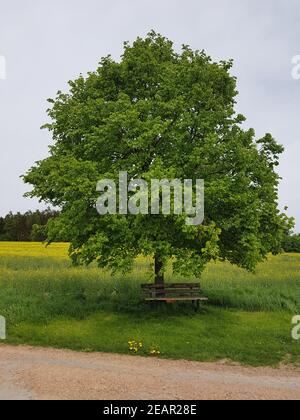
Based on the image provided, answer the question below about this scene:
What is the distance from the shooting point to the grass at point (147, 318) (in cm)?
1720

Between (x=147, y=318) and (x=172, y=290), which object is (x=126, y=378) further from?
(x=172, y=290)

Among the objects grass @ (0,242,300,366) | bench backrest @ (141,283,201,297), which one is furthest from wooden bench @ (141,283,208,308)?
grass @ (0,242,300,366)

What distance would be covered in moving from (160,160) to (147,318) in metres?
6.93

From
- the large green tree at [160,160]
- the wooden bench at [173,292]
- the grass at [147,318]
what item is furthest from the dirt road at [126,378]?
the wooden bench at [173,292]

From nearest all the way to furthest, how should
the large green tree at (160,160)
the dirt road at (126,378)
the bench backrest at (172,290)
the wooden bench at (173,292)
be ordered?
the dirt road at (126,378)
the large green tree at (160,160)
the wooden bench at (173,292)
the bench backrest at (172,290)

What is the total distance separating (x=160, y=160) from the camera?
1914cm

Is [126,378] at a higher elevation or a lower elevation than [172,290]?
lower

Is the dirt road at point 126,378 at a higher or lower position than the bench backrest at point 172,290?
lower

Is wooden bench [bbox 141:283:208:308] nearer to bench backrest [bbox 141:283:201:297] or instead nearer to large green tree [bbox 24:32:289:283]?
bench backrest [bbox 141:283:201:297]

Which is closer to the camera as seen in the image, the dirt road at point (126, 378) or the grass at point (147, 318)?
the dirt road at point (126, 378)

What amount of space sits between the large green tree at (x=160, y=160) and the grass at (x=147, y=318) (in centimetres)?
218

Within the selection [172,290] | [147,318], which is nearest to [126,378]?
[147,318]

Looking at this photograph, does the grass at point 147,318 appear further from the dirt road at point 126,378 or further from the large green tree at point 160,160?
the large green tree at point 160,160

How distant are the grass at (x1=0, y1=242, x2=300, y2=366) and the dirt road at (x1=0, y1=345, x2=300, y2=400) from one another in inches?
46.3
